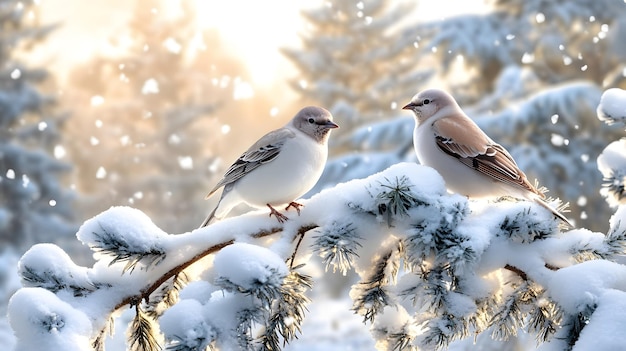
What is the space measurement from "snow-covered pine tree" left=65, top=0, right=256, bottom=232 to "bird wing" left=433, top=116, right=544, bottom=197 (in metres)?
15.2

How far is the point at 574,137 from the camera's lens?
8266 millimetres

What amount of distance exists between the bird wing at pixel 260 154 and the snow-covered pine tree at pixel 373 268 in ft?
1.71

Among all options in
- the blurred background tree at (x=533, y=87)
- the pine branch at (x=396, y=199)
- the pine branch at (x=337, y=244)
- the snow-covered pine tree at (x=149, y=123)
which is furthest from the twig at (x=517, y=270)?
the snow-covered pine tree at (x=149, y=123)

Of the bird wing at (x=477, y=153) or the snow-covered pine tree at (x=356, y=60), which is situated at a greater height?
the snow-covered pine tree at (x=356, y=60)

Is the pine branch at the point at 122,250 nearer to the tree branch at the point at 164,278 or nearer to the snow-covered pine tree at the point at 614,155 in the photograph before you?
the tree branch at the point at 164,278

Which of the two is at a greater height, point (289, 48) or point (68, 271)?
point (289, 48)

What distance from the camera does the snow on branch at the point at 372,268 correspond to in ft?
4.84

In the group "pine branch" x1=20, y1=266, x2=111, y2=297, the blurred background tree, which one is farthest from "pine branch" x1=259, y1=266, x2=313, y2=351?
the blurred background tree

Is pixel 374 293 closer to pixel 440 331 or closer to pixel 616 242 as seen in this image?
pixel 440 331

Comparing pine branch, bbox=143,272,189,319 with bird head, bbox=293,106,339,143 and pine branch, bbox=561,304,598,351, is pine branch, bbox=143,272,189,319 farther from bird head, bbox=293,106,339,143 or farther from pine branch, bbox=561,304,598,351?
pine branch, bbox=561,304,598,351

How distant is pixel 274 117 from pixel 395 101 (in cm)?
747

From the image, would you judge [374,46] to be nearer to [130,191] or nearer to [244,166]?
[130,191]

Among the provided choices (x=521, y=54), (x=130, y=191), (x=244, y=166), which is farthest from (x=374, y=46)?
(x=244, y=166)

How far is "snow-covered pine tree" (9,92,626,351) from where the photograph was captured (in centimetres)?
147
